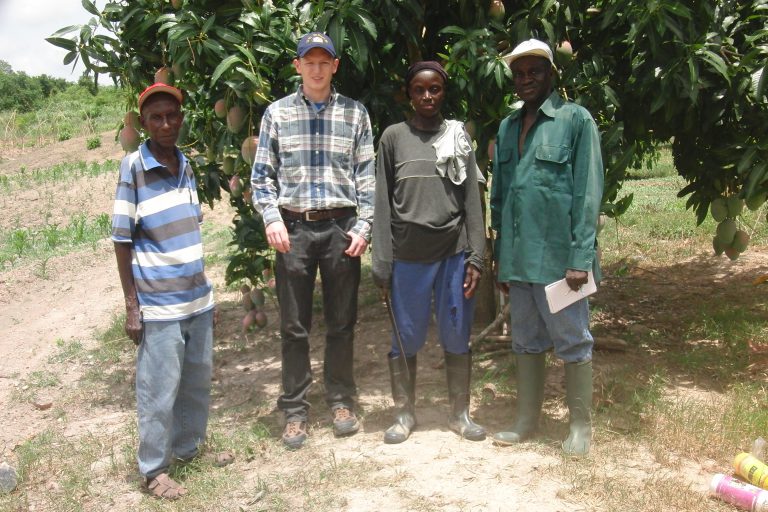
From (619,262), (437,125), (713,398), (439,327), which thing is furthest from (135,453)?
(619,262)

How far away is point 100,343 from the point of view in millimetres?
5137

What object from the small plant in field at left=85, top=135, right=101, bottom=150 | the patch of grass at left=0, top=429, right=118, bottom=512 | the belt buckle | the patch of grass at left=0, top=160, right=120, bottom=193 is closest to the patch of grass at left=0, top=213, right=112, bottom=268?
the patch of grass at left=0, top=160, right=120, bottom=193

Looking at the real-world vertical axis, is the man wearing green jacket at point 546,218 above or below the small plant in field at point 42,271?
above

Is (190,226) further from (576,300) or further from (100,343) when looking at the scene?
(100,343)

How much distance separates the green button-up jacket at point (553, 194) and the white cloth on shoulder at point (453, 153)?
0.17 m

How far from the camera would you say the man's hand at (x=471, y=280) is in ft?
9.86

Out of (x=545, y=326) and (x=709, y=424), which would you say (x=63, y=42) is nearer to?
(x=545, y=326)

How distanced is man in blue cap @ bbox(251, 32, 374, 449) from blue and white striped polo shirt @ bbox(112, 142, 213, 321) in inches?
14.4

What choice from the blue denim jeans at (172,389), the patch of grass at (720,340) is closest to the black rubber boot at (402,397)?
the blue denim jeans at (172,389)

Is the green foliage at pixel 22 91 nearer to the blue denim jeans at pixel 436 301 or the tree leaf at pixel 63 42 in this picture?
the tree leaf at pixel 63 42

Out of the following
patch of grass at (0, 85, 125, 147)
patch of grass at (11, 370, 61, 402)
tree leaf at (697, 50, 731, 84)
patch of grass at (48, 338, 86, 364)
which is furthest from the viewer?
patch of grass at (0, 85, 125, 147)

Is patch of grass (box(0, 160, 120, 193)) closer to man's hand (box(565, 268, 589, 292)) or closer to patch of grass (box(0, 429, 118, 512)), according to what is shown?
patch of grass (box(0, 429, 118, 512))

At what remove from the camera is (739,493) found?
2539 mm

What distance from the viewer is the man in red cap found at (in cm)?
273
